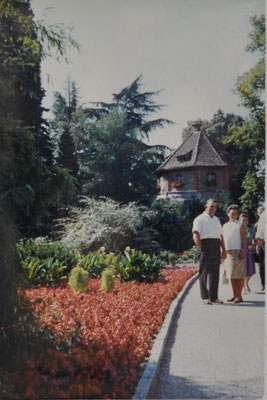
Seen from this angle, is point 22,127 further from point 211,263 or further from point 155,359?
point 211,263

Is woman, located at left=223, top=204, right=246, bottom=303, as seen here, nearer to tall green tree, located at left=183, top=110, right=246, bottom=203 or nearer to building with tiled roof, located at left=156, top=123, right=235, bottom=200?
building with tiled roof, located at left=156, top=123, right=235, bottom=200

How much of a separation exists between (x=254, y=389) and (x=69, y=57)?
9.85ft

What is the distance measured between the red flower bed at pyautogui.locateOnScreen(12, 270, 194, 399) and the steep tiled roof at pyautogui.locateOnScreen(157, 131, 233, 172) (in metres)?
1.61

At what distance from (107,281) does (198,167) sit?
3194 mm

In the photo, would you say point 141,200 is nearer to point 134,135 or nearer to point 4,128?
point 134,135

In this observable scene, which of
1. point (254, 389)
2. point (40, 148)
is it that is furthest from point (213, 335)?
point (40, 148)

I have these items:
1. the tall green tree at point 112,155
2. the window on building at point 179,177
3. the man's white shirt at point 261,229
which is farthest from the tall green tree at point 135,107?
the man's white shirt at point 261,229

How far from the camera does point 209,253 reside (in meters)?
6.07

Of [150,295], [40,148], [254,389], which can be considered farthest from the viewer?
[150,295]

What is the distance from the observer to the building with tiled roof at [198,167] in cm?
395

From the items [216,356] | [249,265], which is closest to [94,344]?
[216,356]

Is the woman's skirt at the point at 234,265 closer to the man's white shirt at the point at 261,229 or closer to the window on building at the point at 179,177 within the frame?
the window on building at the point at 179,177

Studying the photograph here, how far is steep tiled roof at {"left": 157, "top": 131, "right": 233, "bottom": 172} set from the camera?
3957mm

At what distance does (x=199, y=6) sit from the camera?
149 inches
